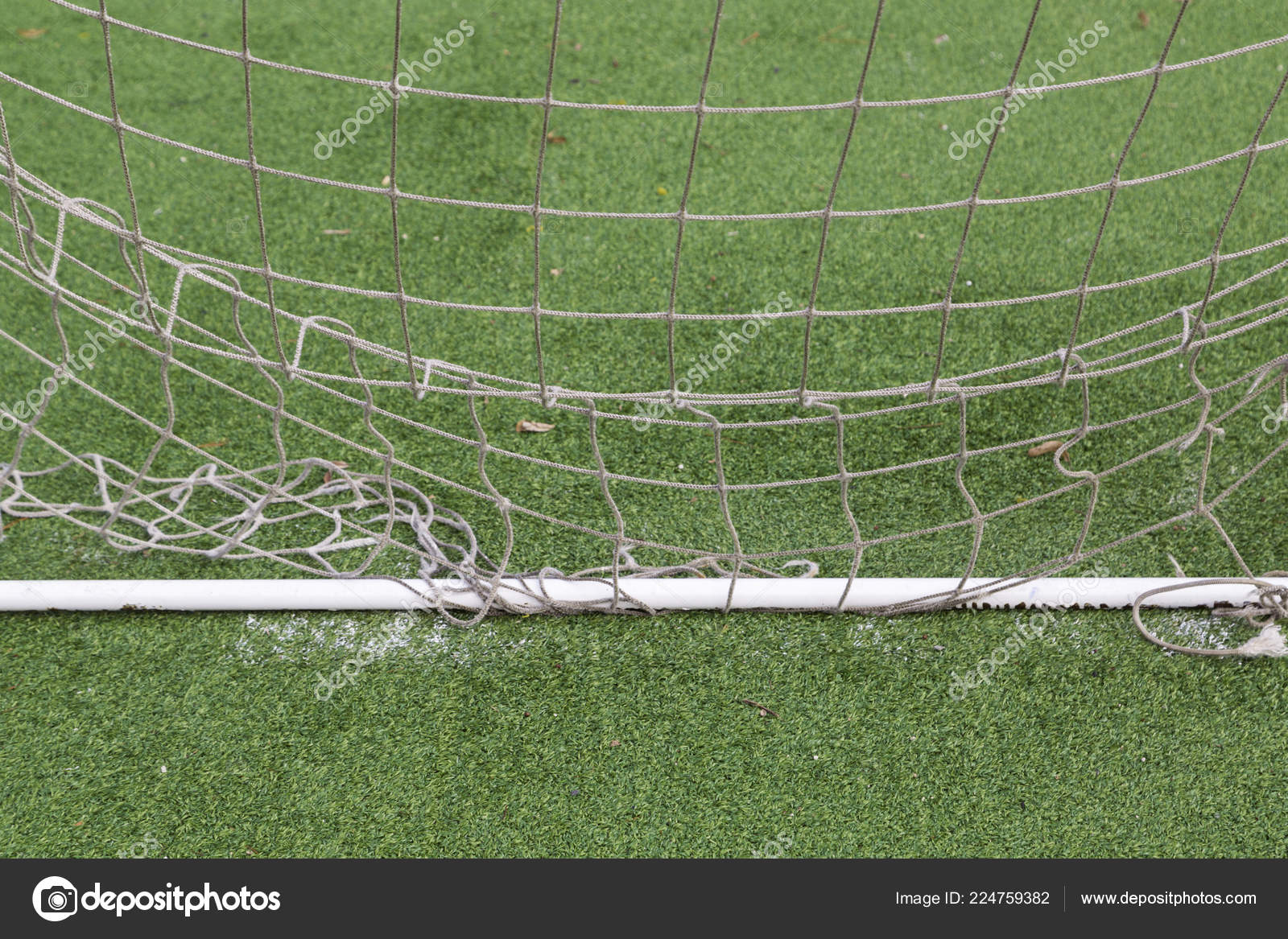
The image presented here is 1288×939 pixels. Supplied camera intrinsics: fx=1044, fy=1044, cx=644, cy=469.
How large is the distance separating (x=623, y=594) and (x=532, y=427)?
0.53 metres

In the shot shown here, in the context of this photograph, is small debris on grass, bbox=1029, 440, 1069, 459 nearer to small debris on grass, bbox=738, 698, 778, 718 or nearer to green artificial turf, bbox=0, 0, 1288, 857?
green artificial turf, bbox=0, 0, 1288, 857

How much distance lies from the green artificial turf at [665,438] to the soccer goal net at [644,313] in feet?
0.05

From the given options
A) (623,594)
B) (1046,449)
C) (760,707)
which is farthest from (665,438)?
(1046,449)

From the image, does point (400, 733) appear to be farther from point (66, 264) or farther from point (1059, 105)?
point (1059, 105)

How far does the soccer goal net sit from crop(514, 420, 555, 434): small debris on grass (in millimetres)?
11

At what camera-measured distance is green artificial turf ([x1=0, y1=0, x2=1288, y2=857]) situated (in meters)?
1.68

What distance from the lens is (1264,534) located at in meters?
1.99

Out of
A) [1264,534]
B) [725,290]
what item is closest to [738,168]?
[725,290]

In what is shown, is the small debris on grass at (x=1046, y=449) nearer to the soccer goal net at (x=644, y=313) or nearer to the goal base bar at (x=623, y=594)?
the soccer goal net at (x=644, y=313)
